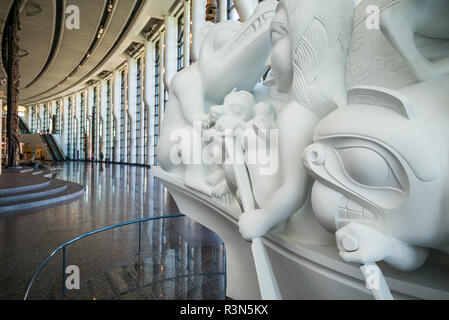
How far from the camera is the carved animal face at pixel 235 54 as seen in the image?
2.11 meters

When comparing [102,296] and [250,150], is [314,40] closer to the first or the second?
[250,150]

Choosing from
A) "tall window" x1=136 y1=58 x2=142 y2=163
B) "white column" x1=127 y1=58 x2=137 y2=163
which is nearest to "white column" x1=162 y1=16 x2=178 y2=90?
"tall window" x1=136 y1=58 x2=142 y2=163

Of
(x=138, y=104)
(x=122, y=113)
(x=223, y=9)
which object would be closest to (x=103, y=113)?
(x=122, y=113)

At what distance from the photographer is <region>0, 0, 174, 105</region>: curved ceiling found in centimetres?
1623

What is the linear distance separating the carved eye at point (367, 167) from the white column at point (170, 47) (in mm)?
18206

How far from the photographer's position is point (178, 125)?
2.64 meters

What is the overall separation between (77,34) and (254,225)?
22143mm

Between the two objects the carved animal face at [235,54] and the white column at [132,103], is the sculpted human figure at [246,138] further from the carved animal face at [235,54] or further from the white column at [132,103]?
the white column at [132,103]

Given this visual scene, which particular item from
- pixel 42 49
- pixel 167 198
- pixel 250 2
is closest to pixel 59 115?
pixel 42 49

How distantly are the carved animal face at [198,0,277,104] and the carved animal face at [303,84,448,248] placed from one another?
4.17ft

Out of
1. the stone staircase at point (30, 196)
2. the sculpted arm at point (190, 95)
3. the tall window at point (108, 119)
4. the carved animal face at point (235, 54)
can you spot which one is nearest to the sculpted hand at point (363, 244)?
the carved animal face at point (235, 54)

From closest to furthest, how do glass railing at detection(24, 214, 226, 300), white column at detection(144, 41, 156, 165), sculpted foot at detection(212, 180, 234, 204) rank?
1. sculpted foot at detection(212, 180, 234, 204)
2. glass railing at detection(24, 214, 226, 300)
3. white column at detection(144, 41, 156, 165)

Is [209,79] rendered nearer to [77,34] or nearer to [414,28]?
[414,28]

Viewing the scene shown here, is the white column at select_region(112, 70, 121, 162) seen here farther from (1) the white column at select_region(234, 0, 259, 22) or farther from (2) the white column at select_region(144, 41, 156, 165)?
(1) the white column at select_region(234, 0, 259, 22)
